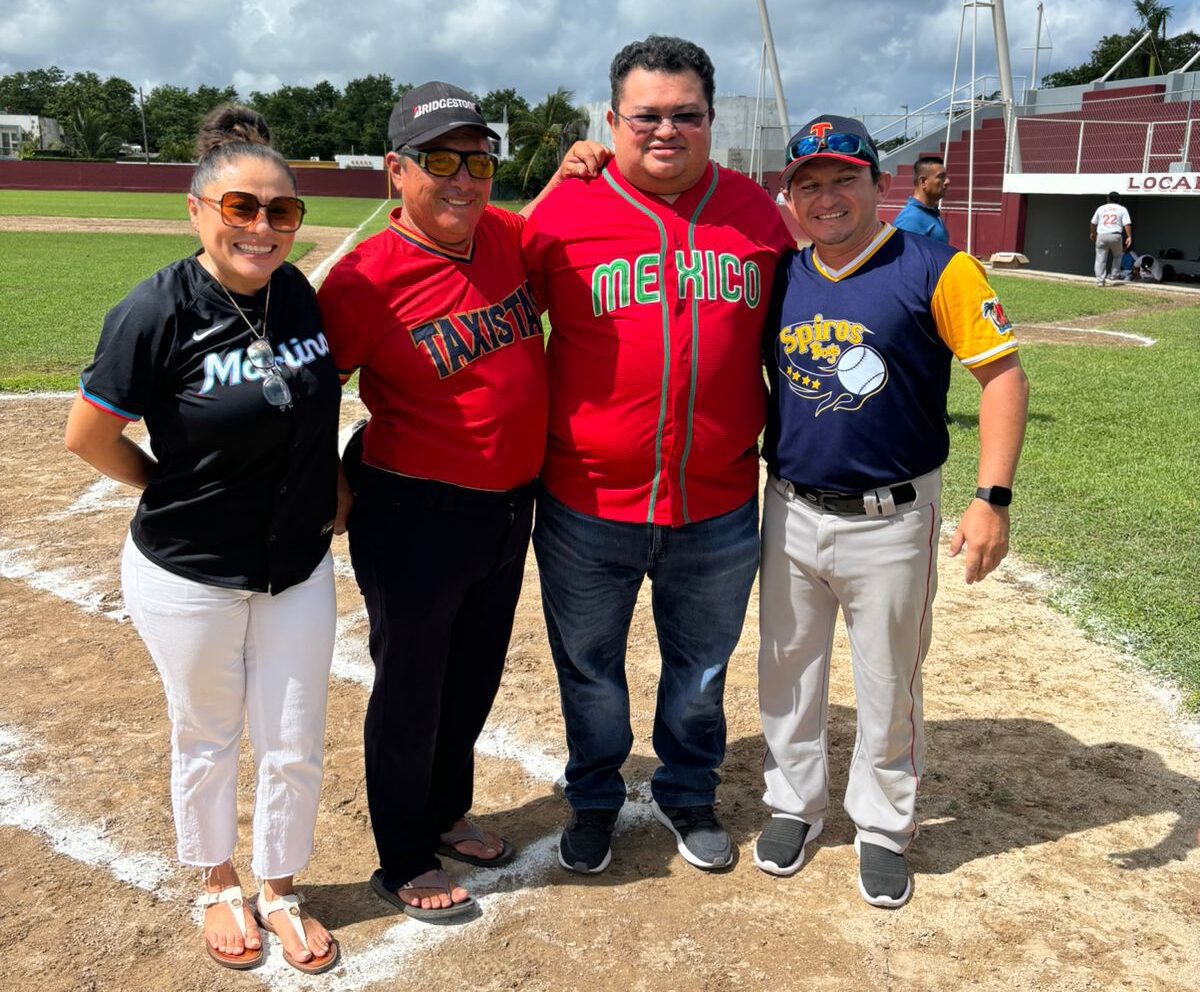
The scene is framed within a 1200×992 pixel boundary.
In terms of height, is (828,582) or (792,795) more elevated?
(828,582)

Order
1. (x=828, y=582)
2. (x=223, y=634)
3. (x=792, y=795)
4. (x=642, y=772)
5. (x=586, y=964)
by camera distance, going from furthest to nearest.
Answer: (x=642, y=772) < (x=792, y=795) < (x=828, y=582) < (x=586, y=964) < (x=223, y=634)

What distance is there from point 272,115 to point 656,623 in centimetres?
10529

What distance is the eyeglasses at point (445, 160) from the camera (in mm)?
2846

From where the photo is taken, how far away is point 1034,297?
19375mm

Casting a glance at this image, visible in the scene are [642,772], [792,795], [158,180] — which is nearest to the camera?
[792,795]

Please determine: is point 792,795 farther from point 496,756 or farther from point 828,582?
point 496,756

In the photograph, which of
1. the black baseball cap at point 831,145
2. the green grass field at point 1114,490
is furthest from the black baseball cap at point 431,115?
the green grass field at point 1114,490

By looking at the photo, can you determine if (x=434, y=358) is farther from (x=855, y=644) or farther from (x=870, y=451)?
(x=855, y=644)

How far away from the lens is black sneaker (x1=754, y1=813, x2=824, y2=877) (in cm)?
337

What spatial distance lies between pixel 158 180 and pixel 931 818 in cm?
6568

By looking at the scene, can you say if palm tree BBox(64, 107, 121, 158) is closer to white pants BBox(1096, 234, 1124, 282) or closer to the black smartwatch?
white pants BBox(1096, 234, 1124, 282)

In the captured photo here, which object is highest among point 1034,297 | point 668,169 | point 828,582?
point 668,169

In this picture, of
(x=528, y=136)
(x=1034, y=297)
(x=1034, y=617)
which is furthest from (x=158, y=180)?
(x=1034, y=617)

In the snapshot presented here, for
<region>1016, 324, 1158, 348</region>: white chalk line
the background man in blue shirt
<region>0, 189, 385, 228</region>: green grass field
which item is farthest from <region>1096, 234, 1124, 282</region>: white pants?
<region>0, 189, 385, 228</region>: green grass field
